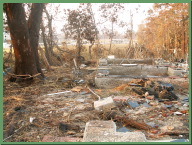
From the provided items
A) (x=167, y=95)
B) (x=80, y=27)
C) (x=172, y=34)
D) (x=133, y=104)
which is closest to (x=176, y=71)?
(x=167, y=95)

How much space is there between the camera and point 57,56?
13.1m

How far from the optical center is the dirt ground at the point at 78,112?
359 centimetres

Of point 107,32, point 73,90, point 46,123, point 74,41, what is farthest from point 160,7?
point 46,123

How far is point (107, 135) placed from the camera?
116 inches

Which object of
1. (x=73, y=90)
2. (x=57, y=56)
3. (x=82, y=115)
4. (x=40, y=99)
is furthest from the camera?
(x=57, y=56)

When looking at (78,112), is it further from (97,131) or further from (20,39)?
(20,39)

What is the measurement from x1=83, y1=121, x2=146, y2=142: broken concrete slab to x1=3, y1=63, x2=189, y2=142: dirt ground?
414mm

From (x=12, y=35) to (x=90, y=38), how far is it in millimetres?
7510

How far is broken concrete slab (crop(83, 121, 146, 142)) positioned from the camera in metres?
2.79

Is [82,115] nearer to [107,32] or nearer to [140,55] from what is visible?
[140,55]

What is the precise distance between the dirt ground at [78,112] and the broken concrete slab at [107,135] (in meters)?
0.41

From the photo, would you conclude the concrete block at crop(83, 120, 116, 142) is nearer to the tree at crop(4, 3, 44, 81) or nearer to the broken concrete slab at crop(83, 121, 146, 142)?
the broken concrete slab at crop(83, 121, 146, 142)

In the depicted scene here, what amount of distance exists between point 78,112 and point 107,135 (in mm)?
1624

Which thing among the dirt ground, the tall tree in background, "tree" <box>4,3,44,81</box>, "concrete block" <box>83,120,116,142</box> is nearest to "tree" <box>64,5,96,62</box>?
the tall tree in background
